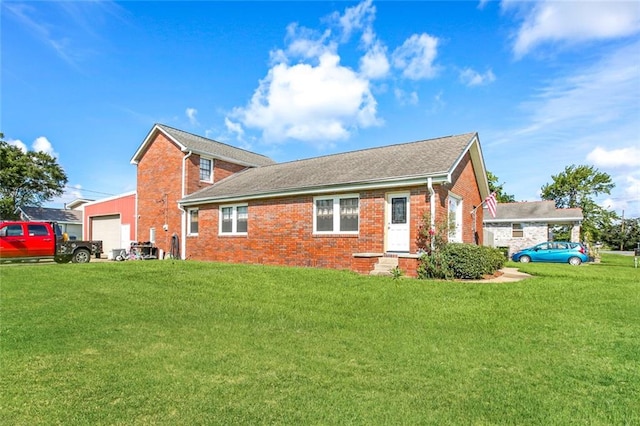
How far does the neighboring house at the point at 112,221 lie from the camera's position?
23.8 m

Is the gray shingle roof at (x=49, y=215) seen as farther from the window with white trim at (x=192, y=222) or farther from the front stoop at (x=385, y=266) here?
the front stoop at (x=385, y=266)

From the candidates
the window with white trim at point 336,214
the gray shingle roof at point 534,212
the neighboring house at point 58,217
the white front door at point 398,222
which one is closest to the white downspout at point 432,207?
the white front door at point 398,222

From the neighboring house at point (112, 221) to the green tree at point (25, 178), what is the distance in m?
13.7

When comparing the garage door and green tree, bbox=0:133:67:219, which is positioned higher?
green tree, bbox=0:133:67:219

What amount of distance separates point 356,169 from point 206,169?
434 inches

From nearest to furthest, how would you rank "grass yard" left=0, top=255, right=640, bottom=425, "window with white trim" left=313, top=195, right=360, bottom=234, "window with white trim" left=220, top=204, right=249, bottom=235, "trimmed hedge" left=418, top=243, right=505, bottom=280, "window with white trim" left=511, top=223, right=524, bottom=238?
1. "grass yard" left=0, top=255, right=640, bottom=425
2. "trimmed hedge" left=418, top=243, right=505, bottom=280
3. "window with white trim" left=313, top=195, right=360, bottom=234
4. "window with white trim" left=220, top=204, right=249, bottom=235
5. "window with white trim" left=511, top=223, right=524, bottom=238

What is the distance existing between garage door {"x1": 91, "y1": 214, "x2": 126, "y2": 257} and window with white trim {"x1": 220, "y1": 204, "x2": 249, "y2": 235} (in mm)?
12252

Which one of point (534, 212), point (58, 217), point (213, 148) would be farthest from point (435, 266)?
point (58, 217)

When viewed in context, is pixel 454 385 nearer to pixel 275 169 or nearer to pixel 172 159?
pixel 275 169

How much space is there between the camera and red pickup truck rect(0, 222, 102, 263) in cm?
1564

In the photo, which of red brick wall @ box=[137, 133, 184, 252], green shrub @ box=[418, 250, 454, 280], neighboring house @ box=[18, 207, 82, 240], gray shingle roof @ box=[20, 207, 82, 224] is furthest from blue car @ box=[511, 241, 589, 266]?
gray shingle roof @ box=[20, 207, 82, 224]

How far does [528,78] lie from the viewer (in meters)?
12.8

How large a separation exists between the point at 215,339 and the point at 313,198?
9041 millimetres

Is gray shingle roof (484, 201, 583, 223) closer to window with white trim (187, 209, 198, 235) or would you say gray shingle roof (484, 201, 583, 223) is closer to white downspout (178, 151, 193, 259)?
window with white trim (187, 209, 198, 235)
